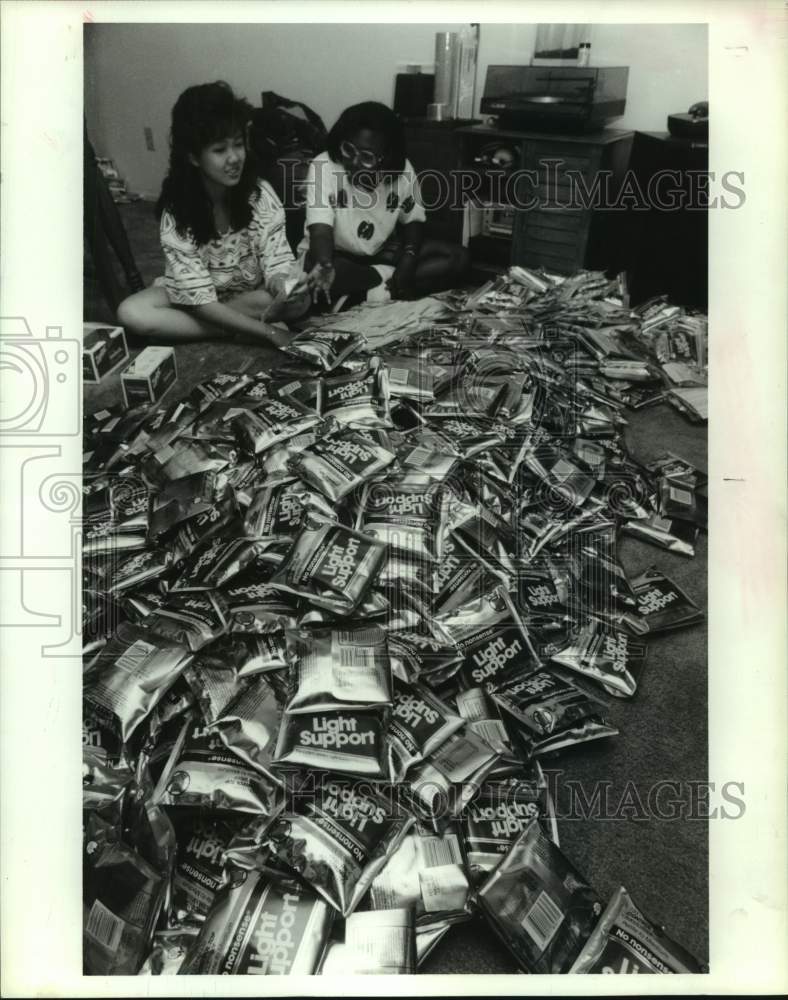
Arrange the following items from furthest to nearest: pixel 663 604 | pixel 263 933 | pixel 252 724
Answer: pixel 663 604 → pixel 252 724 → pixel 263 933

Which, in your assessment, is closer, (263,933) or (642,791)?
(263,933)

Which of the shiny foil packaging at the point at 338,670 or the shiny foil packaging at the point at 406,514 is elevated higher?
the shiny foil packaging at the point at 406,514

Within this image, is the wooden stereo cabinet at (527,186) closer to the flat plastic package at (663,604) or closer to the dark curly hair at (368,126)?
the dark curly hair at (368,126)

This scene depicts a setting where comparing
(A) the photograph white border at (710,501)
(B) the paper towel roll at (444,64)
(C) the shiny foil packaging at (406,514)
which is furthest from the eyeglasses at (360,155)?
(C) the shiny foil packaging at (406,514)

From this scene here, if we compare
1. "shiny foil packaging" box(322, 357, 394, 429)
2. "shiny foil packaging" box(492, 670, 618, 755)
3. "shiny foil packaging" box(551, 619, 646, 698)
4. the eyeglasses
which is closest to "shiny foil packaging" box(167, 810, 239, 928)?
"shiny foil packaging" box(492, 670, 618, 755)

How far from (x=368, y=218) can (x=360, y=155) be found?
0.45 feet

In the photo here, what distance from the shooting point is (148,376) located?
4.26 ft

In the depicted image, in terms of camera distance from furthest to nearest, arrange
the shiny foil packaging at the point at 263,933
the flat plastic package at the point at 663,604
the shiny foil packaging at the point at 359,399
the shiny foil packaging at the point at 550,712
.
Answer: the shiny foil packaging at the point at 359,399
the flat plastic package at the point at 663,604
the shiny foil packaging at the point at 550,712
the shiny foil packaging at the point at 263,933

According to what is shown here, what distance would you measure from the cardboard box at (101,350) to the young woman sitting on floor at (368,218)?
0.41 meters

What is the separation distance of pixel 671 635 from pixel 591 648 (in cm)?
18

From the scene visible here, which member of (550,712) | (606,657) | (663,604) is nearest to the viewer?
(550,712)

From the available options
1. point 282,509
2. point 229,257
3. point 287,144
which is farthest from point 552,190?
point 282,509

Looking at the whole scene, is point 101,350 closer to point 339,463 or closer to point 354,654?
point 339,463

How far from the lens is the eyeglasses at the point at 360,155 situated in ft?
3.99
